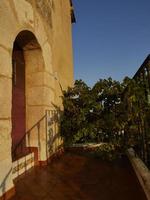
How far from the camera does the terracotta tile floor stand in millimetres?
2352

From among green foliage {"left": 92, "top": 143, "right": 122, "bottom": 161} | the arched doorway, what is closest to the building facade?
the arched doorway

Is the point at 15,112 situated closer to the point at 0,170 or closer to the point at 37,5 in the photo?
the point at 0,170

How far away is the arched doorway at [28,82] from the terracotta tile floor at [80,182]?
30.3 inches

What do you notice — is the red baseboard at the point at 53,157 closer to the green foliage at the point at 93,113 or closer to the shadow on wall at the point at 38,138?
the shadow on wall at the point at 38,138

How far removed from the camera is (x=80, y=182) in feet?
9.32

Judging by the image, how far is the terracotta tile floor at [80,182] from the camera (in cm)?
235

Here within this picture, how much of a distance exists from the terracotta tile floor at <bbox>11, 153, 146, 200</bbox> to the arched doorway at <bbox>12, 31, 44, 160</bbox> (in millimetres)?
770


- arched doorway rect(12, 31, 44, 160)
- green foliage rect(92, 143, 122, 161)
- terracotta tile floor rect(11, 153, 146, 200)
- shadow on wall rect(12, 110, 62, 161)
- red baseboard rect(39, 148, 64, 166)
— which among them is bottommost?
terracotta tile floor rect(11, 153, 146, 200)

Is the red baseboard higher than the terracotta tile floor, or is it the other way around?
the red baseboard

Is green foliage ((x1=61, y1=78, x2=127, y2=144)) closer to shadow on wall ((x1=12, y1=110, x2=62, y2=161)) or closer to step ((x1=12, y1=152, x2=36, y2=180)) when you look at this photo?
shadow on wall ((x1=12, y1=110, x2=62, y2=161))

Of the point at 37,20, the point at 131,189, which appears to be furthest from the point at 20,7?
the point at 131,189

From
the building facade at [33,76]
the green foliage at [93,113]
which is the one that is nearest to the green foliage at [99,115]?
the green foliage at [93,113]

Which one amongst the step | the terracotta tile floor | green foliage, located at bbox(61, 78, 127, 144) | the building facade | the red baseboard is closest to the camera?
the terracotta tile floor

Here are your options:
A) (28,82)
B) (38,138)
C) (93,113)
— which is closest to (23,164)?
(38,138)
